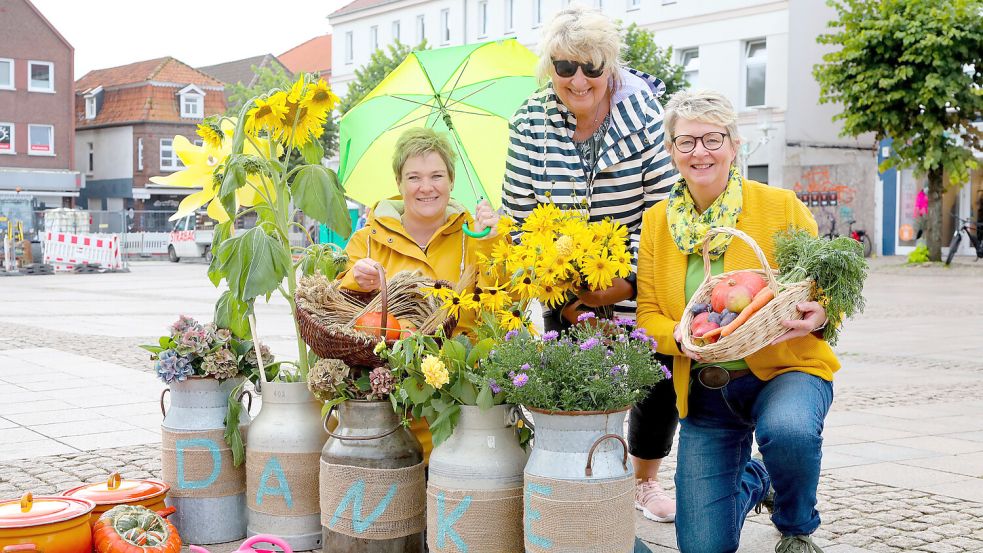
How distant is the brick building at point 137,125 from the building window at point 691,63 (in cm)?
2531

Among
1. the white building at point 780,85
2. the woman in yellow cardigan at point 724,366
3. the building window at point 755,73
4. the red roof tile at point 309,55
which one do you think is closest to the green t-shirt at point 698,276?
the woman in yellow cardigan at point 724,366

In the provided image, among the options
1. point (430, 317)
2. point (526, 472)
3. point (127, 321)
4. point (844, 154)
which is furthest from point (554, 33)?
point (844, 154)

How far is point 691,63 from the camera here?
34531mm

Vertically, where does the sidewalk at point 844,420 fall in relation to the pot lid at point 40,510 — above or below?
below

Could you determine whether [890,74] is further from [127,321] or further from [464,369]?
[464,369]

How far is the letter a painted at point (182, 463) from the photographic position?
409 centimetres

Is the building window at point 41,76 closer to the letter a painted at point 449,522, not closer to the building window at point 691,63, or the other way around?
the building window at point 691,63

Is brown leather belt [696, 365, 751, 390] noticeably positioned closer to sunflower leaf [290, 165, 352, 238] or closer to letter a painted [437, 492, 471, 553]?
letter a painted [437, 492, 471, 553]

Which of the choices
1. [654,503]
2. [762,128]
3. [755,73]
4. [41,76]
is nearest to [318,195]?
[654,503]

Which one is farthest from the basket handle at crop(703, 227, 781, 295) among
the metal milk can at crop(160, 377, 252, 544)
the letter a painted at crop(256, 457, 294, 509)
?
the metal milk can at crop(160, 377, 252, 544)

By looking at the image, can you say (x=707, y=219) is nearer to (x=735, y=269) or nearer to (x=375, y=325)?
(x=735, y=269)

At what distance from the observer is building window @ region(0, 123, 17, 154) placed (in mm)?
46594

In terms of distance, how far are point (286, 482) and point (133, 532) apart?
0.60 m

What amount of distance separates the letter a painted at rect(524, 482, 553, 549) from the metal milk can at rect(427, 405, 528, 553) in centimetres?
16
